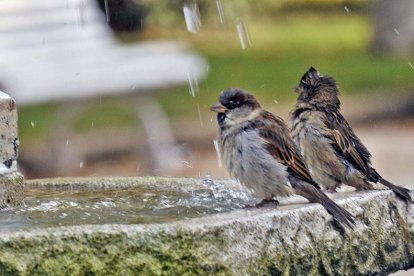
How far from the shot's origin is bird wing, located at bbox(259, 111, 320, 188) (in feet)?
16.7

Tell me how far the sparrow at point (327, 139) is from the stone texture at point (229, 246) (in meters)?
1.49

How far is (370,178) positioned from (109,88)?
537 cm

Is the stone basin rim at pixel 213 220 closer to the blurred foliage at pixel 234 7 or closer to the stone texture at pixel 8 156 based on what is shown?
the stone texture at pixel 8 156

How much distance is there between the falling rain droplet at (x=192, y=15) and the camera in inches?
816

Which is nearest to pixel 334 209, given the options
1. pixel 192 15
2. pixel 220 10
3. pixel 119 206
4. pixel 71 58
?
pixel 119 206

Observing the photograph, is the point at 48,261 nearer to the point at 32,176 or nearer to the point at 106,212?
the point at 106,212

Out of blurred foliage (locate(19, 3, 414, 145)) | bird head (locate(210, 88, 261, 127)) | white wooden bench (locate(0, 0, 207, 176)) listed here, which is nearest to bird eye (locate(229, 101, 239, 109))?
bird head (locate(210, 88, 261, 127))

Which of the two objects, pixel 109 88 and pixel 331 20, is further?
pixel 331 20

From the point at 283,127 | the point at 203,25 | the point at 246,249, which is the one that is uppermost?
the point at 203,25

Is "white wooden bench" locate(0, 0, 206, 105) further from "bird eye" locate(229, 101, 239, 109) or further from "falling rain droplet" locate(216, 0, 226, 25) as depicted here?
"falling rain droplet" locate(216, 0, 226, 25)

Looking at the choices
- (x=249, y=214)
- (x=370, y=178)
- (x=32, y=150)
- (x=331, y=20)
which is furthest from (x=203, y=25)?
(x=249, y=214)

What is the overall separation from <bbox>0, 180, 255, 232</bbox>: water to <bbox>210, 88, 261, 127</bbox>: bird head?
14.2 inches

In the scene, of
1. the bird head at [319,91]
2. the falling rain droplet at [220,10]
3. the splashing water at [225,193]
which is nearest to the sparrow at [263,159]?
the splashing water at [225,193]

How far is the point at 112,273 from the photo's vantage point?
12.1 ft
